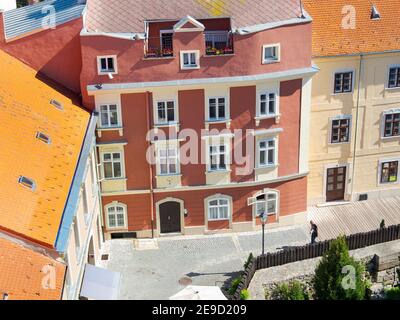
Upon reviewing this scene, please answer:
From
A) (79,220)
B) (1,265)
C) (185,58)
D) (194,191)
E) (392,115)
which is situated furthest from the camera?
(392,115)

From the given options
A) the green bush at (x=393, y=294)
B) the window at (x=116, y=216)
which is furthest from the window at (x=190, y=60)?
the green bush at (x=393, y=294)

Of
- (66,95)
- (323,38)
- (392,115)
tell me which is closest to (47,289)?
(66,95)

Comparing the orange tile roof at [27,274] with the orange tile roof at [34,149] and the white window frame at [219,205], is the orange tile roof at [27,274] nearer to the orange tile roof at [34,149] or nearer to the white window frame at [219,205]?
the orange tile roof at [34,149]

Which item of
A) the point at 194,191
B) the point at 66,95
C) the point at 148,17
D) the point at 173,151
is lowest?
the point at 194,191

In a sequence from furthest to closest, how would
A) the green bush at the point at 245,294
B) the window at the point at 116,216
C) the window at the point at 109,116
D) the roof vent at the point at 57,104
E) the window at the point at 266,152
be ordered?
the window at the point at 116,216
the window at the point at 266,152
the window at the point at 109,116
the roof vent at the point at 57,104
the green bush at the point at 245,294

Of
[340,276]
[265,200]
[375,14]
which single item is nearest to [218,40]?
[265,200]

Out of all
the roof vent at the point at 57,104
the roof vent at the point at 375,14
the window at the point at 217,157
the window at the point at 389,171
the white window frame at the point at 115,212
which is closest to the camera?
the roof vent at the point at 57,104

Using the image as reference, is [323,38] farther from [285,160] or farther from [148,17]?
[148,17]
